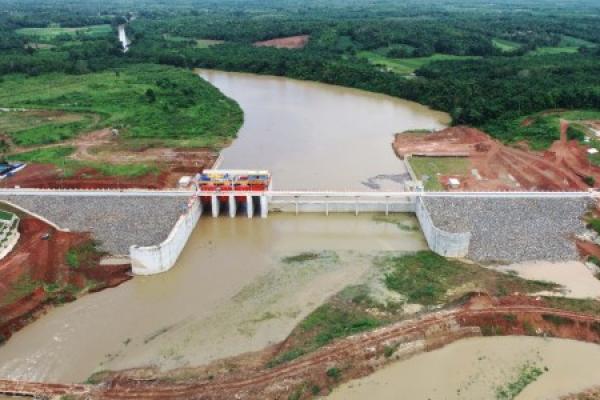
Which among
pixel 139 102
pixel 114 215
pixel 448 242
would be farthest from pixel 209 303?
pixel 139 102

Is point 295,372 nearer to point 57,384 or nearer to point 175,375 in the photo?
point 175,375

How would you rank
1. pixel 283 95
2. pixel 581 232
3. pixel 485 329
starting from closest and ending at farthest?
pixel 485 329
pixel 581 232
pixel 283 95

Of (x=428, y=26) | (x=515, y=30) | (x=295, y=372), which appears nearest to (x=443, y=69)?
(x=428, y=26)

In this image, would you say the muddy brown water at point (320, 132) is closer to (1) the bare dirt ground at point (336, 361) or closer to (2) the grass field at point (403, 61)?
(2) the grass field at point (403, 61)

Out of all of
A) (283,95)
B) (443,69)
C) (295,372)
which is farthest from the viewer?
(443,69)

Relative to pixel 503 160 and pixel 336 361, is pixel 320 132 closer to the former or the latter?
pixel 503 160
